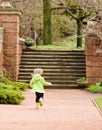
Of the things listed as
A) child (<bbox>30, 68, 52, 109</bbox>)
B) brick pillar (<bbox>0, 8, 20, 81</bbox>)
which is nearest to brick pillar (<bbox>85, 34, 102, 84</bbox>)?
brick pillar (<bbox>0, 8, 20, 81</bbox>)

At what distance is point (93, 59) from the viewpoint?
955 inches

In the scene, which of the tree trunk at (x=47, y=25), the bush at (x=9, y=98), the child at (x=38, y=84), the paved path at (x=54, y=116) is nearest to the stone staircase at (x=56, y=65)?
the tree trunk at (x=47, y=25)

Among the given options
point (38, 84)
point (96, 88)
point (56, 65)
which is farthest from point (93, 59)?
point (38, 84)

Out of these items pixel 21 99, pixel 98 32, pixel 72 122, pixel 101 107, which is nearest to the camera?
pixel 72 122

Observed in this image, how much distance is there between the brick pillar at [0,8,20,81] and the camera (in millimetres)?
24094

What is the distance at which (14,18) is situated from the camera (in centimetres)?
2420

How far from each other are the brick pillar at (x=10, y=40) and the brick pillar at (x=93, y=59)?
3380 mm

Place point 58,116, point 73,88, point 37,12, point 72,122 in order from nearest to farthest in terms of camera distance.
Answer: point 72,122
point 58,116
point 73,88
point 37,12

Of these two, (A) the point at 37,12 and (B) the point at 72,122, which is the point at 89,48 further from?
(A) the point at 37,12

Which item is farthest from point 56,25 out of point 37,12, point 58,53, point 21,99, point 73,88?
point 21,99

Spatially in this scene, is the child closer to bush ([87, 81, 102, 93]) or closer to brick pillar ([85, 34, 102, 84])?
bush ([87, 81, 102, 93])

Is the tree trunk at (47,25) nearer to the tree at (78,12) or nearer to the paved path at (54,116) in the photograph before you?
the tree at (78,12)

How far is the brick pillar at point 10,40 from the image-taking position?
24.1 metres

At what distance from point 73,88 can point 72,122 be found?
485 inches
